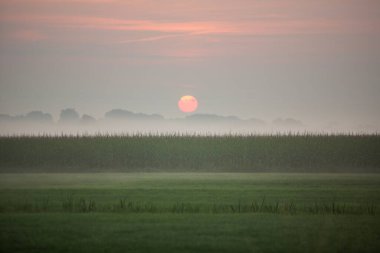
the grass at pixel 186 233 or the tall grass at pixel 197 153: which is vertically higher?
the tall grass at pixel 197 153

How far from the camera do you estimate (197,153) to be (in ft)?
220

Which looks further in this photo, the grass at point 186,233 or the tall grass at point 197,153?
the tall grass at point 197,153

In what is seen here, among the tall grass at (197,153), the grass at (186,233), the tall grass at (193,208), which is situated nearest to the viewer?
the grass at (186,233)

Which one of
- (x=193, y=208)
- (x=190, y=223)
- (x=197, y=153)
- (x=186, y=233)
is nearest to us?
(x=186, y=233)

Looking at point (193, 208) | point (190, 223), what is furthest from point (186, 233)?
point (193, 208)

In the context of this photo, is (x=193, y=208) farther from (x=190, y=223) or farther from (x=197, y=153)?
(x=197, y=153)

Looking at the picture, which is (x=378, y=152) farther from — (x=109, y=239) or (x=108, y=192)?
(x=109, y=239)

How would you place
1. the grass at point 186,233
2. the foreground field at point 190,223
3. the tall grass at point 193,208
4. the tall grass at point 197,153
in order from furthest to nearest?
the tall grass at point 197,153 → the tall grass at point 193,208 → the foreground field at point 190,223 → the grass at point 186,233

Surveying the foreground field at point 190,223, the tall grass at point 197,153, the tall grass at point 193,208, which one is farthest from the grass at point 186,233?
the tall grass at point 197,153

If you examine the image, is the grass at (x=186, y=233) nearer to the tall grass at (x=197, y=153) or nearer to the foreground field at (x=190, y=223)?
the foreground field at (x=190, y=223)

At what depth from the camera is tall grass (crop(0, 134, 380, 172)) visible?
66.1 m

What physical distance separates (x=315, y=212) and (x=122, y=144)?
44348 millimetres

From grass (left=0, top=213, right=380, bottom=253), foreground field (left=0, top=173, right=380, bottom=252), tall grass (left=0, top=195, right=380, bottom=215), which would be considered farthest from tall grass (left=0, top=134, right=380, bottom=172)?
grass (left=0, top=213, right=380, bottom=253)

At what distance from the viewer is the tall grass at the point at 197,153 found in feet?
217
